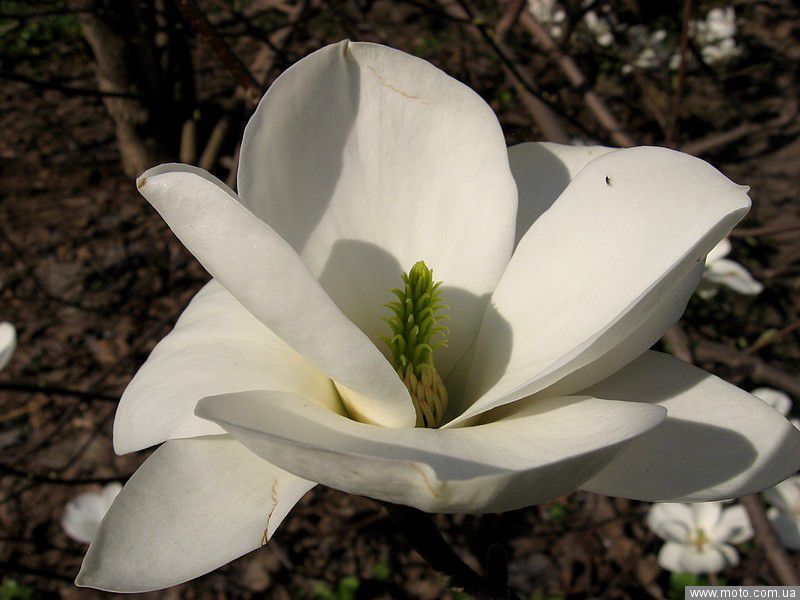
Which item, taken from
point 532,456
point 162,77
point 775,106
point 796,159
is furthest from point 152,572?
point 775,106

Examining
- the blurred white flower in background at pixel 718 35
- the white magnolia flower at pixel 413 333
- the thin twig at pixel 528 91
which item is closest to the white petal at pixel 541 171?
the white magnolia flower at pixel 413 333

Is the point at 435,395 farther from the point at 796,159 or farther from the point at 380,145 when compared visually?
the point at 796,159

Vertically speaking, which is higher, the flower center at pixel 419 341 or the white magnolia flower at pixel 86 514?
the flower center at pixel 419 341

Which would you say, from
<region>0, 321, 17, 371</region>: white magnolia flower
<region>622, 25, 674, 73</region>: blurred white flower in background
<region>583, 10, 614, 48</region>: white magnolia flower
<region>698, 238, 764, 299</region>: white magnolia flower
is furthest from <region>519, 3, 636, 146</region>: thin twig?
<region>583, 10, 614, 48</region>: white magnolia flower

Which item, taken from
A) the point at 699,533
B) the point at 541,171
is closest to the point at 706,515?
the point at 699,533

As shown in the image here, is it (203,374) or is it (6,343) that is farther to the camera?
(6,343)

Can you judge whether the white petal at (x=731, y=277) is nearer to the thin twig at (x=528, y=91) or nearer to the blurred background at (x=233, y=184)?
the blurred background at (x=233, y=184)

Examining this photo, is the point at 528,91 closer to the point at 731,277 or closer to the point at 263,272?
the point at 731,277
